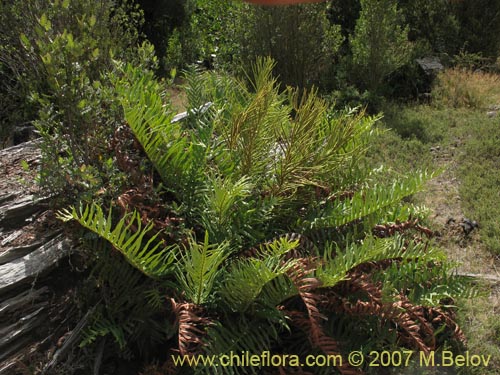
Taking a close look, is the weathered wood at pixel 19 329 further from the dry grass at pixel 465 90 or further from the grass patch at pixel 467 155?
the dry grass at pixel 465 90

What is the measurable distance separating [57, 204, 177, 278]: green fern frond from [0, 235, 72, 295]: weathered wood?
0.30 m

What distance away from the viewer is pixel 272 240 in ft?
9.54

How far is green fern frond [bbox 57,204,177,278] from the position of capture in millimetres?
2277

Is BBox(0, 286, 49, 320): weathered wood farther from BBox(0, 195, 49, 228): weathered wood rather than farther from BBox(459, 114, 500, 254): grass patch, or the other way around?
BBox(459, 114, 500, 254): grass patch

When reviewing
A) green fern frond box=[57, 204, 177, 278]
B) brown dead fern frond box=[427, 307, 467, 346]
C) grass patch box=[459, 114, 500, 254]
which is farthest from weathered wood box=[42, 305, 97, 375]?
grass patch box=[459, 114, 500, 254]

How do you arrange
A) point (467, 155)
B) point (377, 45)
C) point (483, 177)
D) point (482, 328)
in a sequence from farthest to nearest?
point (377, 45)
point (467, 155)
point (483, 177)
point (482, 328)

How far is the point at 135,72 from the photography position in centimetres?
310

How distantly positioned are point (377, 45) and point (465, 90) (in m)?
1.17

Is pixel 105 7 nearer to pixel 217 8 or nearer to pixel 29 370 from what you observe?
pixel 29 370

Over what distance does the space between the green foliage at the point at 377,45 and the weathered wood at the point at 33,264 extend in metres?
5.13

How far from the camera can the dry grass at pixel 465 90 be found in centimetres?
667

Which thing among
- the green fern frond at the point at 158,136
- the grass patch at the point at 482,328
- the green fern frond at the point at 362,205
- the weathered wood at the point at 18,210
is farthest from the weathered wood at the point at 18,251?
the grass patch at the point at 482,328

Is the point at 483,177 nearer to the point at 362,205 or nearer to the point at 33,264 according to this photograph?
the point at 362,205

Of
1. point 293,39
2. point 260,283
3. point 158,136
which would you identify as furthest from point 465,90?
point 260,283
